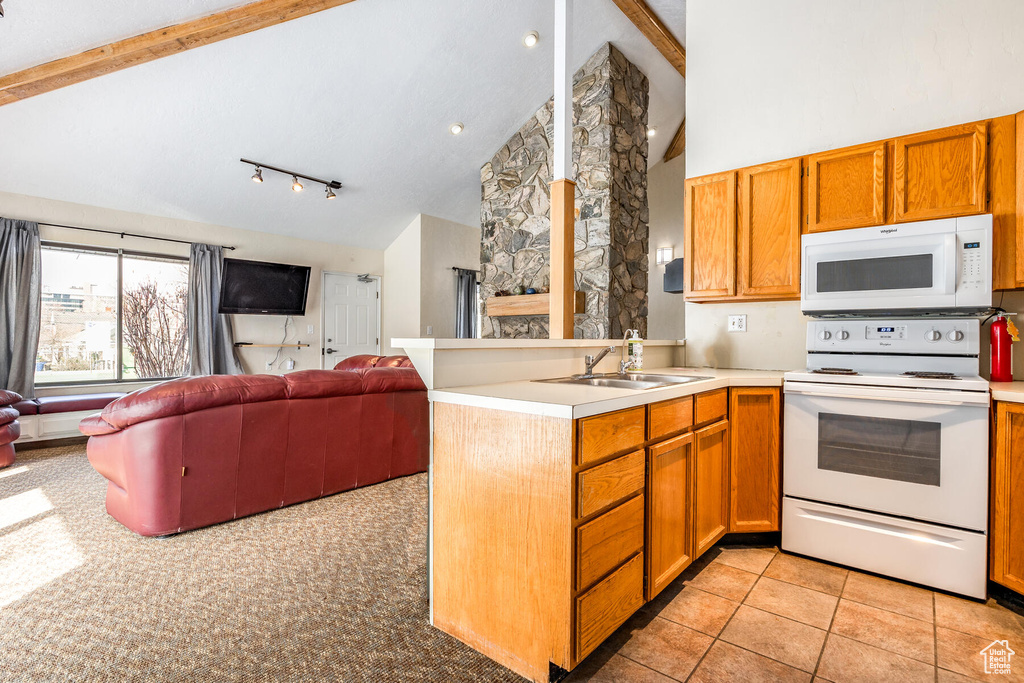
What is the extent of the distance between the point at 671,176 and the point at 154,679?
7972mm

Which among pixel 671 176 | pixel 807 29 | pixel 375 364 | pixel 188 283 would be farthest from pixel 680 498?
pixel 671 176

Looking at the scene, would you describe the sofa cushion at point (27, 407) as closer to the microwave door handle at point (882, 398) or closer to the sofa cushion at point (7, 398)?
the sofa cushion at point (7, 398)

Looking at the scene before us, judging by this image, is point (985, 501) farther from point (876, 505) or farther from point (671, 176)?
point (671, 176)

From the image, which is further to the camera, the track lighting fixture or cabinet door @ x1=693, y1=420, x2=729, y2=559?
the track lighting fixture

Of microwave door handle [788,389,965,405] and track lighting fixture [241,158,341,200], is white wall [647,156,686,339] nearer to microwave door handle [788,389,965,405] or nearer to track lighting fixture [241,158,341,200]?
track lighting fixture [241,158,341,200]

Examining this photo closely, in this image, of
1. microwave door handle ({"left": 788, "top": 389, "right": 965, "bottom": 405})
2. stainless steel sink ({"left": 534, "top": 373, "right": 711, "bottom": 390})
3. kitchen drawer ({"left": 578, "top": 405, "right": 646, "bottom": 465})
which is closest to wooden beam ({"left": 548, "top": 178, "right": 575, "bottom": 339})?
stainless steel sink ({"left": 534, "top": 373, "right": 711, "bottom": 390})

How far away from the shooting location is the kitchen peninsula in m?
1.46

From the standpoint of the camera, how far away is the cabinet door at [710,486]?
215 cm

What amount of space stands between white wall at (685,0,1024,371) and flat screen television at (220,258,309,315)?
528cm

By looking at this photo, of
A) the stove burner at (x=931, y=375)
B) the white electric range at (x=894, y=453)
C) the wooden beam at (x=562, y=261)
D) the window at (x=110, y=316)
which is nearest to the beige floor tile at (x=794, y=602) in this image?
the white electric range at (x=894, y=453)

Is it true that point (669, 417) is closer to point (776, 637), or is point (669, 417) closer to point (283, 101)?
point (776, 637)

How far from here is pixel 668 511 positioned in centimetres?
192

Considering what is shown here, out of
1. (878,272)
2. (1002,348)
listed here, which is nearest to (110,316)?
(878,272)

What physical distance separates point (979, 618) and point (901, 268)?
151cm
